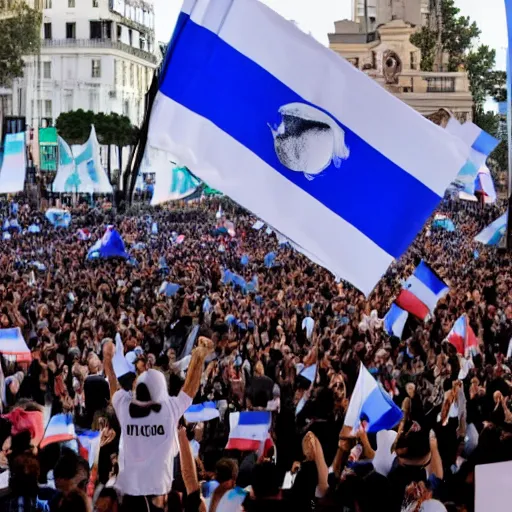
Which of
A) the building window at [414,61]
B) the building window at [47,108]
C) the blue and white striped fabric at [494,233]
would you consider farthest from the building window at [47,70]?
the building window at [414,61]

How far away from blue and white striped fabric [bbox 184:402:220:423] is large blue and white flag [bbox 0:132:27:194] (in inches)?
391

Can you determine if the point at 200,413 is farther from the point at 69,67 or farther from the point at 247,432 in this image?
the point at 69,67

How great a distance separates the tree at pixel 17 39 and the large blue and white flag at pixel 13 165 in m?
1.87

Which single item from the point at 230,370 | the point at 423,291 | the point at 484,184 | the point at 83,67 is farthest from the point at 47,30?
the point at 230,370

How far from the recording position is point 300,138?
5.90 m

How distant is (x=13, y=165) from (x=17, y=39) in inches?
125

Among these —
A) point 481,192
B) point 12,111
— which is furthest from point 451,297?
point 12,111

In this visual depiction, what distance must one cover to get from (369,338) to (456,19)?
33.6 metres

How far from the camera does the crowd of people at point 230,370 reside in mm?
5574

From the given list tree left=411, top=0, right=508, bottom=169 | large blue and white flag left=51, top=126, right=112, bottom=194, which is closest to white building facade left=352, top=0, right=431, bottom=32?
tree left=411, top=0, right=508, bottom=169

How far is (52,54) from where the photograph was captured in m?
22.8

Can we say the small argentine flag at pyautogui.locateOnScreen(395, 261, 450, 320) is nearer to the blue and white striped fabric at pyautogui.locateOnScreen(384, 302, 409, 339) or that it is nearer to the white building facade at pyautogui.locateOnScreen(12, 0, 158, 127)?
the blue and white striped fabric at pyautogui.locateOnScreen(384, 302, 409, 339)

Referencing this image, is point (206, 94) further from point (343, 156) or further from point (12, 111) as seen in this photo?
point (12, 111)

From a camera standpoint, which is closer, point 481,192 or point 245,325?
point 245,325
